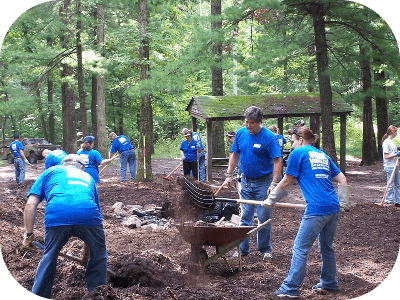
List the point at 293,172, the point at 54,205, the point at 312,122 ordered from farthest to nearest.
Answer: the point at 312,122
the point at 293,172
the point at 54,205

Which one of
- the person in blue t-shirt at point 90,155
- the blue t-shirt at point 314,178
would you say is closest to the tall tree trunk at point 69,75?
the person in blue t-shirt at point 90,155

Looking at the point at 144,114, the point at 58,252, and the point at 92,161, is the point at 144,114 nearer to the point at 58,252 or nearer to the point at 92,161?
the point at 92,161

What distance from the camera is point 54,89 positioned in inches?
1371

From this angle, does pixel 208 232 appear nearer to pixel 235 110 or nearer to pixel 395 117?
pixel 235 110

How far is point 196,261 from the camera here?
586 centimetres

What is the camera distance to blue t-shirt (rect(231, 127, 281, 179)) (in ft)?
20.9

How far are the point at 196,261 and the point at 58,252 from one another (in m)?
1.96

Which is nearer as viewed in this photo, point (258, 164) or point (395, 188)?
point (258, 164)

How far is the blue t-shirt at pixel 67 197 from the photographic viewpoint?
441cm

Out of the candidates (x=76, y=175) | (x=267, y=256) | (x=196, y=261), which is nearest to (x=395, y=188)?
(x=267, y=256)

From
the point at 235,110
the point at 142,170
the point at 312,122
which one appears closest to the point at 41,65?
the point at 142,170

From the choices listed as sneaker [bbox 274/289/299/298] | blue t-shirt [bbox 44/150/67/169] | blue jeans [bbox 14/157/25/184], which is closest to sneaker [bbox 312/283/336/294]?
sneaker [bbox 274/289/299/298]

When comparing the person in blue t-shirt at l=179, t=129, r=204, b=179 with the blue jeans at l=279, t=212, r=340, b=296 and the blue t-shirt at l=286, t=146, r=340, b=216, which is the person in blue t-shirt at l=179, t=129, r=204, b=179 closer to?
the blue t-shirt at l=286, t=146, r=340, b=216

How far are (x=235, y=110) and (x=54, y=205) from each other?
11784mm
